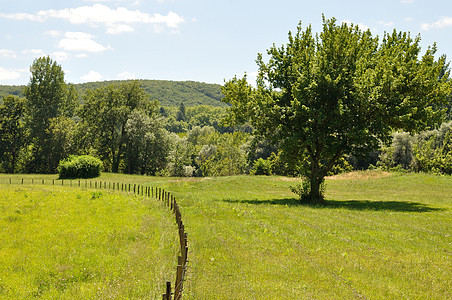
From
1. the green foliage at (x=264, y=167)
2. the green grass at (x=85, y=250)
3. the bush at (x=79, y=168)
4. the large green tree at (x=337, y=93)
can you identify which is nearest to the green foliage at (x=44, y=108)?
the bush at (x=79, y=168)

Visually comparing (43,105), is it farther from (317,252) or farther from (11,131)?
(317,252)

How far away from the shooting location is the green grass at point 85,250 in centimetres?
1512

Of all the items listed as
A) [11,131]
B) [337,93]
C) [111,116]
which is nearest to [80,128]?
[111,116]

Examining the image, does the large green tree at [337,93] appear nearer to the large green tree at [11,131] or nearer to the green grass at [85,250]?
the green grass at [85,250]

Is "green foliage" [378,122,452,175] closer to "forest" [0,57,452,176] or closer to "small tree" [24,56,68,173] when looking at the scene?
"forest" [0,57,452,176]

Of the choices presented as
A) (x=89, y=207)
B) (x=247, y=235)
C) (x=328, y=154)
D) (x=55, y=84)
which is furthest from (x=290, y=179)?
(x=55, y=84)

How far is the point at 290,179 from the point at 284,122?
30.8 meters

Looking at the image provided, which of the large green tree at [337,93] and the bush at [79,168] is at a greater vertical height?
the large green tree at [337,93]

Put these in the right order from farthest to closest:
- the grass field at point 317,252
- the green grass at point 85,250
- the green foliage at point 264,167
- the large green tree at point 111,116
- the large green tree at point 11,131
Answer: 1. the large green tree at point 11,131
2. the large green tree at point 111,116
3. the green foliage at point 264,167
4. the green grass at point 85,250
5. the grass field at point 317,252

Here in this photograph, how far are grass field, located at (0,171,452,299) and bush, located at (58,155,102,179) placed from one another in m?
46.5

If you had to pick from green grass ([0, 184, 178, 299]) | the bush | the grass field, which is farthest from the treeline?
the grass field

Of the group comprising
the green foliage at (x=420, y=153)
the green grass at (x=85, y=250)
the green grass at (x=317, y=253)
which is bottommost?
the green grass at (x=85, y=250)

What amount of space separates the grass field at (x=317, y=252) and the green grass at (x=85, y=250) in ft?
6.18

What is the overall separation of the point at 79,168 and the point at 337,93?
5452cm
